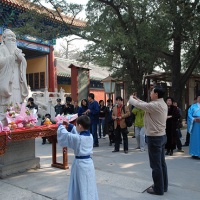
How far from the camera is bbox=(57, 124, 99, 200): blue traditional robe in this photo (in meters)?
2.80

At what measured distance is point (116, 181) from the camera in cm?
Result: 432

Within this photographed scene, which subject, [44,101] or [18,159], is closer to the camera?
[18,159]

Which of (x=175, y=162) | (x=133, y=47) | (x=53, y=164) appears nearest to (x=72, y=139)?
(x=53, y=164)

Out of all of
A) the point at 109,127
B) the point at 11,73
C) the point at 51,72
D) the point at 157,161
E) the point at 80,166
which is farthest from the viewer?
the point at 51,72

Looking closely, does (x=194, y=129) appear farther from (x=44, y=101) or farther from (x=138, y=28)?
(x=44, y=101)

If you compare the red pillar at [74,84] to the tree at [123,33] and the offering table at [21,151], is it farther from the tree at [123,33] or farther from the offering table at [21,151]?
the offering table at [21,151]

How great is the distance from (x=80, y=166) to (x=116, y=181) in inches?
66.9

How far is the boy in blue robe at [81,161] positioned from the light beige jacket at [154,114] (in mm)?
1151

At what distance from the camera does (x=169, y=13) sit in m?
8.16

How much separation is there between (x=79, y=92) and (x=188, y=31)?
686 cm

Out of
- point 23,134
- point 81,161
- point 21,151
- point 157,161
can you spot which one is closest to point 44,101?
point 21,151

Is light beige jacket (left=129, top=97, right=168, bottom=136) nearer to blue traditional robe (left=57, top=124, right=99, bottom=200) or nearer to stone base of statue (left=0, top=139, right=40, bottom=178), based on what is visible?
blue traditional robe (left=57, top=124, right=99, bottom=200)

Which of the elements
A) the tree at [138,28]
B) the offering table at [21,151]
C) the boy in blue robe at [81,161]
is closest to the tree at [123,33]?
the tree at [138,28]

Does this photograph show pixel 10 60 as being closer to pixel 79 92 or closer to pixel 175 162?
pixel 175 162
